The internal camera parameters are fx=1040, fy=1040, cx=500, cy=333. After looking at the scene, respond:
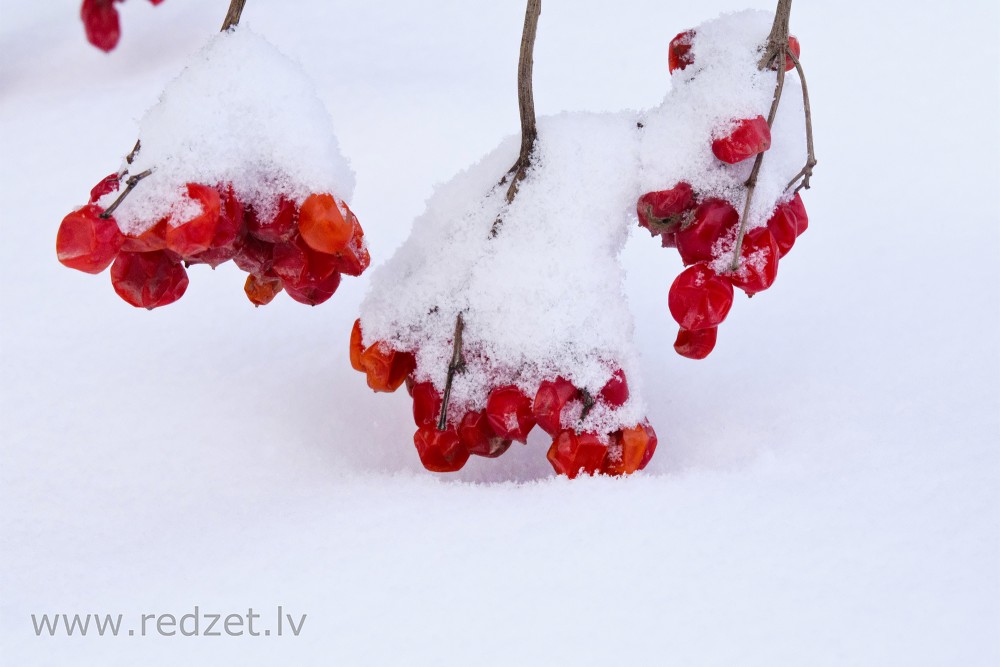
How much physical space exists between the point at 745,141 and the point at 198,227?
0.28 m

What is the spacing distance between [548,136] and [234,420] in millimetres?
257

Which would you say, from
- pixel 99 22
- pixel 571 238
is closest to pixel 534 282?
pixel 571 238

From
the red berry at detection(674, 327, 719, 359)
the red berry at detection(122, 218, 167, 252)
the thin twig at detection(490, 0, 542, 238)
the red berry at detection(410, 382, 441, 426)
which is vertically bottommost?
the red berry at detection(410, 382, 441, 426)

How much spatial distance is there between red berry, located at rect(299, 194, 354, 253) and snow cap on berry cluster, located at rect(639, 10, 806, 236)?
17 centimetres

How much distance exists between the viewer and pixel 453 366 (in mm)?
565

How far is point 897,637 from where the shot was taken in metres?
0.40

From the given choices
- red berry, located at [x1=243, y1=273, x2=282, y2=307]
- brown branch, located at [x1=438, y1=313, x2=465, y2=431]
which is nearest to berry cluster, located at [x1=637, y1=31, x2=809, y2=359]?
brown branch, located at [x1=438, y1=313, x2=465, y2=431]

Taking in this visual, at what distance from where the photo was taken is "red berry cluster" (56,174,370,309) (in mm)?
499

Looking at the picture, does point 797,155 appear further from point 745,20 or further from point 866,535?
point 866,535

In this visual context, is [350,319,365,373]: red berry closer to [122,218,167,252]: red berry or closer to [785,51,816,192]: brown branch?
[122,218,167,252]: red berry

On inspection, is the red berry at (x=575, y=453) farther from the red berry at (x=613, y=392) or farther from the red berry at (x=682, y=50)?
the red berry at (x=682, y=50)

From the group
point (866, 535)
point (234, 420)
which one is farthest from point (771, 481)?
point (234, 420)

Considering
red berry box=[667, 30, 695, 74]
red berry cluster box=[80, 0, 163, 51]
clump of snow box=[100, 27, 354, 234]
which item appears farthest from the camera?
red berry box=[667, 30, 695, 74]

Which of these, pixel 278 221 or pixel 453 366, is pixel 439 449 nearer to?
pixel 453 366
